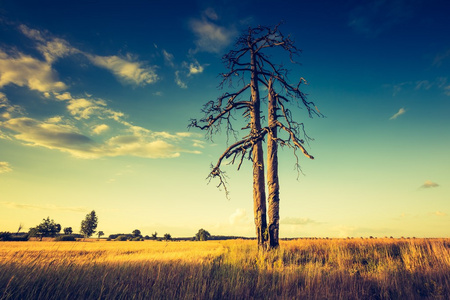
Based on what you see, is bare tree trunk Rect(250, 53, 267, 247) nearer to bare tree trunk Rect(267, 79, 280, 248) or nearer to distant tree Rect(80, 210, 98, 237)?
bare tree trunk Rect(267, 79, 280, 248)


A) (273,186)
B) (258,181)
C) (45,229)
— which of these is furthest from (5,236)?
(273,186)

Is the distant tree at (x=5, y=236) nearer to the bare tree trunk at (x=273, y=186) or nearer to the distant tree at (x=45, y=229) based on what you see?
the distant tree at (x=45, y=229)

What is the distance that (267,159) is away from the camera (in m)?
10.2

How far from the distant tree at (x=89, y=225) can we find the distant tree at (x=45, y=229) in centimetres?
1475

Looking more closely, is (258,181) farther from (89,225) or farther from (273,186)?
(89,225)

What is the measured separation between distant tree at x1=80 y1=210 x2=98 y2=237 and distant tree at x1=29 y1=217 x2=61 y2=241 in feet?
48.4

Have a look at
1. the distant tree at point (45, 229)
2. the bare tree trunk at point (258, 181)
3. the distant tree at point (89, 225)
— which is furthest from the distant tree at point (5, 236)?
the bare tree trunk at point (258, 181)

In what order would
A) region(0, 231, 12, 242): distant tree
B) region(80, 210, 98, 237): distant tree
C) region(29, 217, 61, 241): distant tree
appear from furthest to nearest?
1. region(80, 210, 98, 237): distant tree
2. region(29, 217, 61, 241): distant tree
3. region(0, 231, 12, 242): distant tree

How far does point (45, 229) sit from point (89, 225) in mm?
18657

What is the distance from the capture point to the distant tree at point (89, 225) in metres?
85.6

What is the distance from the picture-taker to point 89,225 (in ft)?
282

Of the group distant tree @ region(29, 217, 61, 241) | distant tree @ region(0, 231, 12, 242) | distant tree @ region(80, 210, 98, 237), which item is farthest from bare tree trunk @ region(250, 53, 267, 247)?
distant tree @ region(80, 210, 98, 237)

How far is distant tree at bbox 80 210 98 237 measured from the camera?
3369 inches

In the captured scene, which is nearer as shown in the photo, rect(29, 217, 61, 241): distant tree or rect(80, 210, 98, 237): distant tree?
rect(29, 217, 61, 241): distant tree
